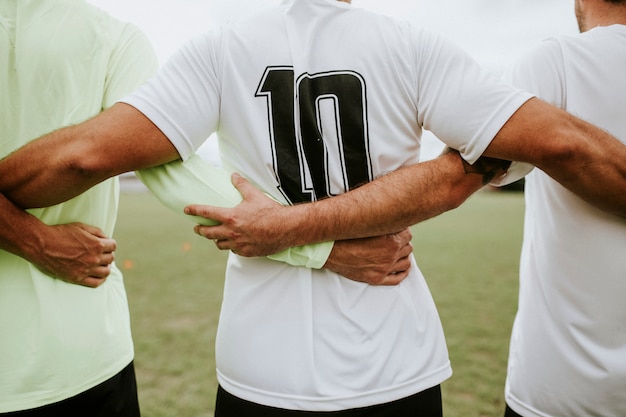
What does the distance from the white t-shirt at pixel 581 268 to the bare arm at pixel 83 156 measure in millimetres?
1242

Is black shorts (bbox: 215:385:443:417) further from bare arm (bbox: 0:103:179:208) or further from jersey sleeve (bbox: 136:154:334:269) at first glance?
bare arm (bbox: 0:103:179:208)

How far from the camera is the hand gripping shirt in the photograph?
1.66 m

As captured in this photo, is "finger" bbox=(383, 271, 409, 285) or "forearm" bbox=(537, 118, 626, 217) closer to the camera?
"forearm" bbox=(537, 118, 626, 217)

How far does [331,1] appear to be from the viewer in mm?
1681

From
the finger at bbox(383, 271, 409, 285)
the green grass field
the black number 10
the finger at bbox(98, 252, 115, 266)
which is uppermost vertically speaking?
the black number 10

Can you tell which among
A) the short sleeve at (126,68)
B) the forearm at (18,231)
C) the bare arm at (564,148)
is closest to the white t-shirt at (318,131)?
the bare arm at (564,148)

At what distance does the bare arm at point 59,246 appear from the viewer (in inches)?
64.7

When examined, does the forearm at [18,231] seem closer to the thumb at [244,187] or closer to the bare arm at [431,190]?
the bare arm at [431,190]

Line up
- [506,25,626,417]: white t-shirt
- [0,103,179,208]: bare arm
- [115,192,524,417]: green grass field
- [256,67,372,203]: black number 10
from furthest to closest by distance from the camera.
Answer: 1. [115,192,524,417]: green grass field
2. [506,25,626,417]: white t-shirt
3. [256,67,372,203]: black number 10
4. [0,103,179,208]: bare arm

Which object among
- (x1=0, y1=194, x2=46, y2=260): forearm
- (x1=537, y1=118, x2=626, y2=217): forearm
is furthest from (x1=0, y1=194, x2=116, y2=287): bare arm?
(x1=537, y1=118, x2=626, y2=217): forearm

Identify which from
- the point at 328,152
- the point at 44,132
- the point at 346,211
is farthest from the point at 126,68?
the point at 346,211

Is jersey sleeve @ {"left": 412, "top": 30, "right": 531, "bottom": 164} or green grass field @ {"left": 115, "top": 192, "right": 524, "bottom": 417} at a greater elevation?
jersey sleeve @ {"left": 412, "top": 30, "right": 531, "bottom": 164}

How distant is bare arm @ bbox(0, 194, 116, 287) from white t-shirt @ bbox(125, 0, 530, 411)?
1.58 ft

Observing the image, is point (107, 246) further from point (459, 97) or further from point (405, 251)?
point (459, 97)
